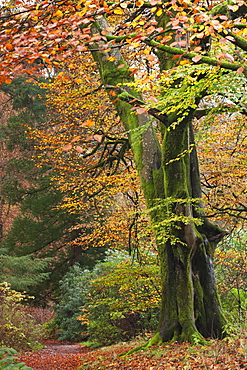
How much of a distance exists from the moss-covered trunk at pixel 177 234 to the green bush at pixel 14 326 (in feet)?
13.7

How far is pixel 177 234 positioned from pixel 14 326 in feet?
17.0

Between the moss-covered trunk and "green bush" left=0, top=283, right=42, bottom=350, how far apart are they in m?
4.17

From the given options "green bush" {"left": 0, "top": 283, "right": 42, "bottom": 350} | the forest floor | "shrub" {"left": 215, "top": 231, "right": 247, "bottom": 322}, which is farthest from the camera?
"green bush" {"left": 0, "top": 283, "right": 42, "bottom": 350}

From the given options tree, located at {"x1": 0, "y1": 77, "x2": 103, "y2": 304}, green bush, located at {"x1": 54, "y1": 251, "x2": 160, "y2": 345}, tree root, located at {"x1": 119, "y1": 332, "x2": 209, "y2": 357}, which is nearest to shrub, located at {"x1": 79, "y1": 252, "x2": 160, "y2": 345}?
green bush, located at {"x1": 54, "y1": 251, "x2": 160, "y2": 345}

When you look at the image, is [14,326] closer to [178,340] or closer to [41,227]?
[178,340]

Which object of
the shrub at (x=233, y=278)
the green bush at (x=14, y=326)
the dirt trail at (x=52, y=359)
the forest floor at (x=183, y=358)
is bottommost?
the dirt trail at (x=52, y=359)

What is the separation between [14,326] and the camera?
9.33 metres

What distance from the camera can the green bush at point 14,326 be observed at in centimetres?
915

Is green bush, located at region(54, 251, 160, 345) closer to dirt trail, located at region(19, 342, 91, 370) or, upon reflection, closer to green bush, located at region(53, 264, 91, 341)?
green bush, located at region(53, 264, 91, 341)

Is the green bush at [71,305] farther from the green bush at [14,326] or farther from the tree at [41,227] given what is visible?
the green bush at [14,326]

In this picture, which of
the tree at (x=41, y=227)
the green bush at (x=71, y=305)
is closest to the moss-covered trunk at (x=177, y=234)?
the green bush at (x=71, y=305)

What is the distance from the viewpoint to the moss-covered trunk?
6254 millimetres

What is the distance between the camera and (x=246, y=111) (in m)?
5.25

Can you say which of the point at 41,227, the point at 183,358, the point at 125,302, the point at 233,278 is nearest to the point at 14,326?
the point at 125,302
